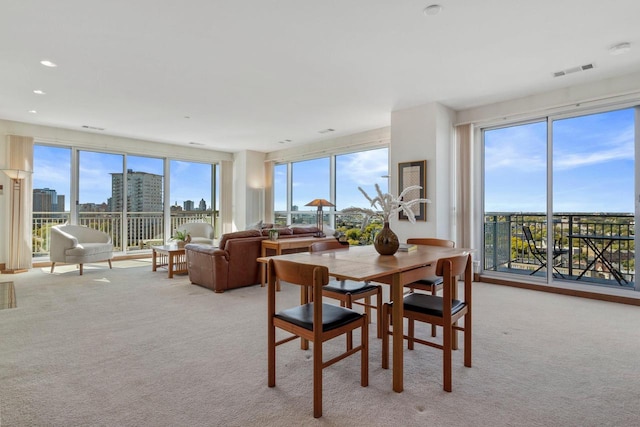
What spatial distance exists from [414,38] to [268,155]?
20.1 ft

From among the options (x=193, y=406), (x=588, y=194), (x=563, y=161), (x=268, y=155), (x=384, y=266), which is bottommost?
(x=193, y=406)

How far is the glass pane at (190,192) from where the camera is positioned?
25.9 ft

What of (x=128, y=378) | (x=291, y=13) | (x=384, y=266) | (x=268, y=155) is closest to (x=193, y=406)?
(x=128, y=378)

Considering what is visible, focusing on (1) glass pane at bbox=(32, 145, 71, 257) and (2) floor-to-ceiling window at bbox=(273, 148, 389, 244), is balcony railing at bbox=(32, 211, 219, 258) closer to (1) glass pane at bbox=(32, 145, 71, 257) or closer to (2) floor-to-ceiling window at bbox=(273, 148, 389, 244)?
(1) glass pane at bbox=(32, 145, 71, 257)

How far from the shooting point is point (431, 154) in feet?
15.4

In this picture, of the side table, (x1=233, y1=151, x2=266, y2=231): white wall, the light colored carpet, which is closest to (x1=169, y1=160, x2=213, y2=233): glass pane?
(x1=233, y1=151, x2=266, y2=231): white wall

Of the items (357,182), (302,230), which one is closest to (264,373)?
(302,230)

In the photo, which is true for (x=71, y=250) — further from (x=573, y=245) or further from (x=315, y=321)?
(x=573, y=245)

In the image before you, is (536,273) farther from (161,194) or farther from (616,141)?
(161,194)

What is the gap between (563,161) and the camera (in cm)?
437

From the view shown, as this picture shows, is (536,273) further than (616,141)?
Yes

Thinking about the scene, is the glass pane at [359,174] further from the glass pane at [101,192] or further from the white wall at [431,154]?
the glass pane at [101,192]

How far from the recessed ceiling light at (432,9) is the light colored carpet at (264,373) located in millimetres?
2583

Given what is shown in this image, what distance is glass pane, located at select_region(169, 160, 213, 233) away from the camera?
7.89m
